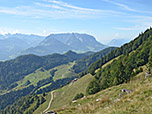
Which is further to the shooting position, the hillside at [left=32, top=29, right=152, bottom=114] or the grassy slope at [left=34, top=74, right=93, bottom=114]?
the grassy slope at [left=34, top=74, right=93, bottom=114]

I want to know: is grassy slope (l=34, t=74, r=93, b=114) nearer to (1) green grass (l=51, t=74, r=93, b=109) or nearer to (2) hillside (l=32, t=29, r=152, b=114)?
(1) green grass (l=51, t=74, r=93, b=109)

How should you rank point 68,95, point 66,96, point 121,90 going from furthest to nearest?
point 66,96 → point 68,95 → point 121,90

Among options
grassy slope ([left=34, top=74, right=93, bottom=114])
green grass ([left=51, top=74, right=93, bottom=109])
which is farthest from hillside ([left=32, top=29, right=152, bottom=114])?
grassy slope ([left=34, top=74, right=93, bottom=114])

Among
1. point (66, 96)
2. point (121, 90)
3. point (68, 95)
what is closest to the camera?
point (121, 90)

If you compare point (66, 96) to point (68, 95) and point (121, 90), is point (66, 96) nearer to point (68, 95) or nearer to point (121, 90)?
point (68, 95)

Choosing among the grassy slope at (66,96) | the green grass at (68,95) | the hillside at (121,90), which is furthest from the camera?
the grassy slope at (66,96)

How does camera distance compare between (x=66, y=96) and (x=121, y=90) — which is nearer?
(x=121, y=90)

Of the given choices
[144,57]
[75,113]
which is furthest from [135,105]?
[144,57]

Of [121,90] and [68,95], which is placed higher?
[121,90]

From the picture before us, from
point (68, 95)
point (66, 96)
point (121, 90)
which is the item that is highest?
point (121, 90)

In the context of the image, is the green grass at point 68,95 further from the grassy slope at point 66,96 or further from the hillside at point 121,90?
the hillside at point 121,90

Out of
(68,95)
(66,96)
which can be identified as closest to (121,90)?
(68,95)

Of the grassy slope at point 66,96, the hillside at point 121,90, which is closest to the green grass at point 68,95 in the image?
the grassy slope at point 66,96

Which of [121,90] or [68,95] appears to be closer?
[121,90]
